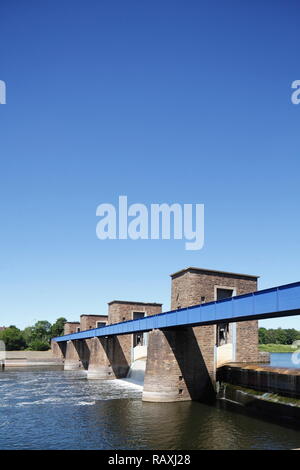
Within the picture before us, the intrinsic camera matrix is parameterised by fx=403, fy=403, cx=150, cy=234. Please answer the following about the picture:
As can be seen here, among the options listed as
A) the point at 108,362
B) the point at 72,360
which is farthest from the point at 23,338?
the point at 108,362

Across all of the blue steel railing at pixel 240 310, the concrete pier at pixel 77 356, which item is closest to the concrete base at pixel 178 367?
the blue steel railing at pixel 240 310

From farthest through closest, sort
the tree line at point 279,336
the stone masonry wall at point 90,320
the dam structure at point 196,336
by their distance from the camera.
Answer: the tree line at point 279,336 < the stone masonry wall at point 90,320 < the dam structure at point 196,336

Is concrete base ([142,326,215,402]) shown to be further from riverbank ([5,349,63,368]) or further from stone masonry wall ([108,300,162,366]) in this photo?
riverbank ([5,349,63,368])

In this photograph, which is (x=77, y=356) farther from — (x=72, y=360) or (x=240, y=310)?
(x=240, y=310)

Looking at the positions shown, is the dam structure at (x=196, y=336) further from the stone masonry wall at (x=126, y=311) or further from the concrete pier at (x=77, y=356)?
the concrete pier at (x=77, y=356)

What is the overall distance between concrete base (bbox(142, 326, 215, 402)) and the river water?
4.14 ft

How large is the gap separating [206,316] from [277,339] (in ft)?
439

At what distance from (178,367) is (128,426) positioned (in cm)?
918

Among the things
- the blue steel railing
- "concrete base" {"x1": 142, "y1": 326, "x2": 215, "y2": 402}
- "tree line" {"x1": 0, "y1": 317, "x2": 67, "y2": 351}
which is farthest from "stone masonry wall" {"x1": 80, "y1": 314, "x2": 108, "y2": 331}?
"concrete base" {"x1": 142, "y1": 326, "x2": 215, "y2": 402}

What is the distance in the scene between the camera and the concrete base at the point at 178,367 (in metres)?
29.4

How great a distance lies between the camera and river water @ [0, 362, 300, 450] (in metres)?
17.7

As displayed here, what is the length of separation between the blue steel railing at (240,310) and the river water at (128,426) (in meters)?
5.53
